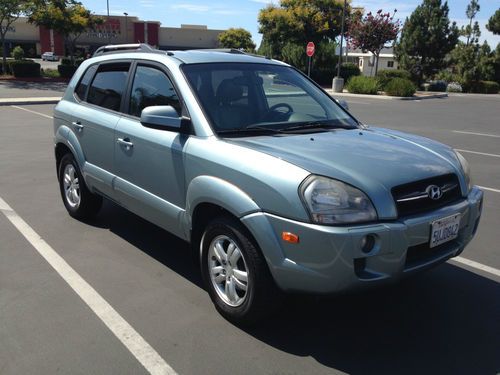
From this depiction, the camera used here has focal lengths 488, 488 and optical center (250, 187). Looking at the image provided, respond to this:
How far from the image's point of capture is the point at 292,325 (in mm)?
3373

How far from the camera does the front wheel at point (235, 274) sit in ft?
9.90

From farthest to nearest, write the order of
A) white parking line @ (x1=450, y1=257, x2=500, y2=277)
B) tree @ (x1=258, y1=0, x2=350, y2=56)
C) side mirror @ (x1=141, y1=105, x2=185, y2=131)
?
1. tree @ (x1=258, y1=0, x2=350, y2=56)
2. white parking line @ (x1=450, y1=257, x2=500, y2=277)
3. side mirror @ (x1=141, y1=105, x2=185, y2=131)

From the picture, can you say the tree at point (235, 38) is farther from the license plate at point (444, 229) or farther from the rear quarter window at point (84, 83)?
the license plate at point (444, 229)

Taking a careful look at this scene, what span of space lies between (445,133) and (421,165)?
1121 cm

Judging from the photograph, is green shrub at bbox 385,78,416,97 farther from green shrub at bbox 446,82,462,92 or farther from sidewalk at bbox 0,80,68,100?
sidewalk at bbox 0,80,68,100

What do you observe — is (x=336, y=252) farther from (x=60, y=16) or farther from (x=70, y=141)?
(x=60, y=16)

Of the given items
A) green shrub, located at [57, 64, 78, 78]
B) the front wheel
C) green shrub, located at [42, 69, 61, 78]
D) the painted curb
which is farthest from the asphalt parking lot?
green shrub, located at [42, 69, 61, 78]

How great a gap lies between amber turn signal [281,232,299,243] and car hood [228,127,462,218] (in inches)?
15.5

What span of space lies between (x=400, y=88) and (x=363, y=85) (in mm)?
2346

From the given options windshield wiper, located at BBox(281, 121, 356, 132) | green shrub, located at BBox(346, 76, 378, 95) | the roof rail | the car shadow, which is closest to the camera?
the car shadow

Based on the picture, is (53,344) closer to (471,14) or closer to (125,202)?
(125,202)

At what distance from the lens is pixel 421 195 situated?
3.04m

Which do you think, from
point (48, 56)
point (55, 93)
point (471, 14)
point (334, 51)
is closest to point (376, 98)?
point (334, 51)

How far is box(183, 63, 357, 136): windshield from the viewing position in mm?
3695
